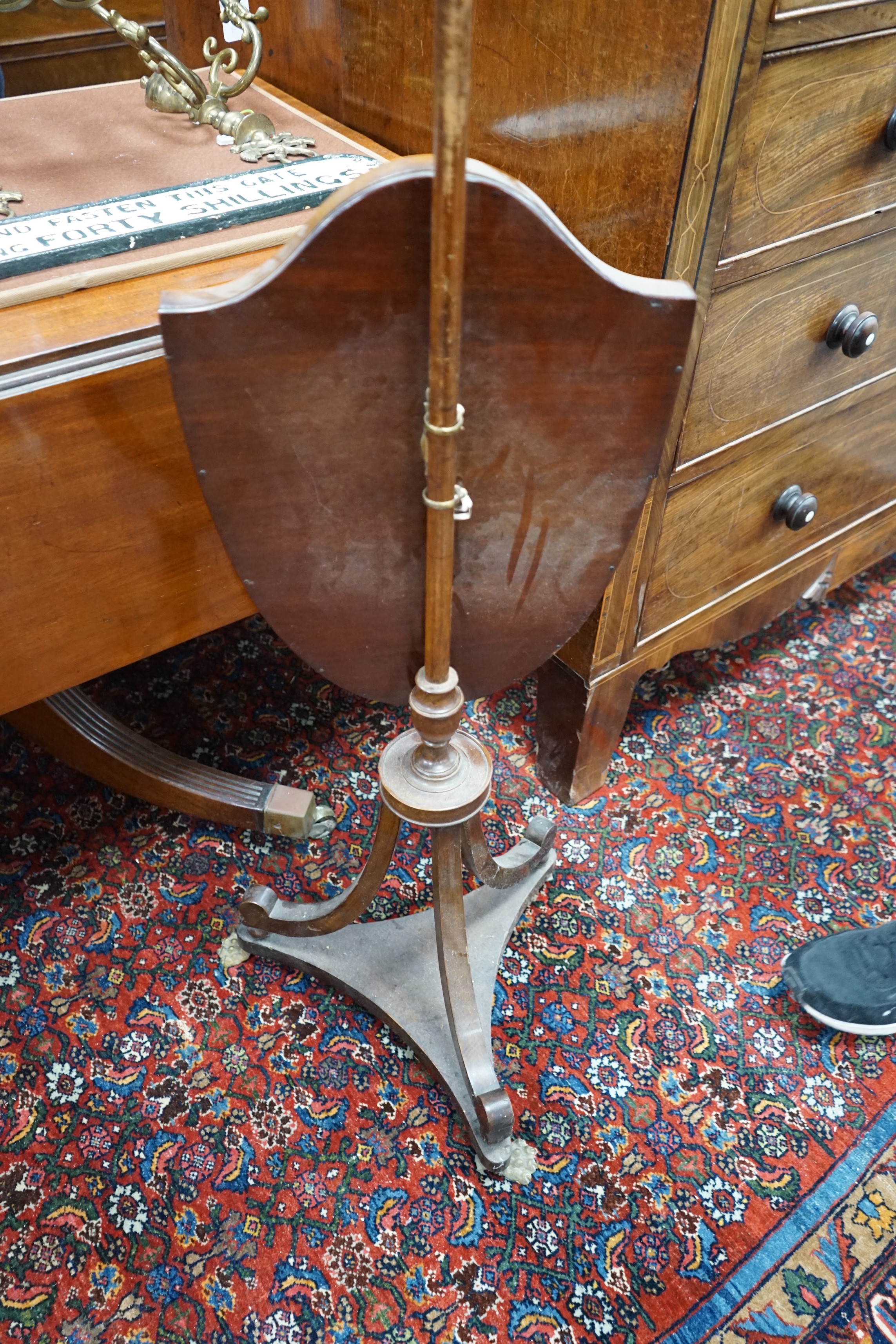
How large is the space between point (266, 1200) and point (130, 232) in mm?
1069

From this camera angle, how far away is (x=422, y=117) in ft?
3.69

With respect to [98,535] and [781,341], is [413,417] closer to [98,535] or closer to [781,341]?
[98,535]

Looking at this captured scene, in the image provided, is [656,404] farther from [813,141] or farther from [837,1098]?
[837,1098]

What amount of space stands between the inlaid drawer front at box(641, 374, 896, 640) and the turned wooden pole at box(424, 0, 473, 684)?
516mm

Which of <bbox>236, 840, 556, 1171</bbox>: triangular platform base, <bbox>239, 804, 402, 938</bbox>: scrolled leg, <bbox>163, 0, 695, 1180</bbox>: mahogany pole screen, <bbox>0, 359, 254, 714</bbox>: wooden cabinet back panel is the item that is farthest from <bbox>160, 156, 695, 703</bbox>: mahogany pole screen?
<bbox>236, 840, 556, 1171</bbox>: triangular platform base

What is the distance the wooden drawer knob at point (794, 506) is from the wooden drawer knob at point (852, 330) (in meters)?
0.22

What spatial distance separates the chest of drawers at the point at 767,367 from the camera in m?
0.88

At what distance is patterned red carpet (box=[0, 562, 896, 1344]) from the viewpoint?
101cm

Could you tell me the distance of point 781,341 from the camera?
3.68 feet

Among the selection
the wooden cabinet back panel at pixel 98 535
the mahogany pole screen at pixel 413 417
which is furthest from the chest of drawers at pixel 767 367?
the wooden cabinet back panel at pixel 98 535

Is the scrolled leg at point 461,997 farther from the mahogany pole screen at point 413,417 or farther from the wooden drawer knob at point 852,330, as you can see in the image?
the wooden drawer knob at point 852,330

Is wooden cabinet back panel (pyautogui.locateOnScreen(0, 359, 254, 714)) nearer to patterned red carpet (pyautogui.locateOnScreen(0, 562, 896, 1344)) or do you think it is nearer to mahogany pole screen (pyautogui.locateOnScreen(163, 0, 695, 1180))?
mahogany pole screen (pyautogui.locateOnScreen(163, 0, 695, 1180))

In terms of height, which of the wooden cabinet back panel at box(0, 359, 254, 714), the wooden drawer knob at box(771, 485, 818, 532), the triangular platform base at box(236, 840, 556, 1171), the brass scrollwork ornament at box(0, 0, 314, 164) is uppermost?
the brass scrollwork ornament at box(0, 0, 314, 164)

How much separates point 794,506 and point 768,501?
40 millimetres
